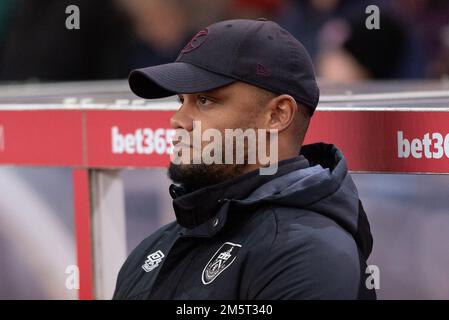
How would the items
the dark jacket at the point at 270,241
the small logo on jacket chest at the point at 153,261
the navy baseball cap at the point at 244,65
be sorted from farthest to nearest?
1. the small logo on jacket chest at the point at 153,261
2. the navy baseball cap at the point at 244,65
3. the dark jacket at the point at 270,241

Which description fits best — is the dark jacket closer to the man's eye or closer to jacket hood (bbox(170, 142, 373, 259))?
jacket hood (bbox(170, 142, 373, 259))

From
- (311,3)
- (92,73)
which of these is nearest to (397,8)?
(311,3)

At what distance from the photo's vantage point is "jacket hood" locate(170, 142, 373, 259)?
1511 mm

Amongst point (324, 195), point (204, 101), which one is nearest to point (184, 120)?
point (204, 101)

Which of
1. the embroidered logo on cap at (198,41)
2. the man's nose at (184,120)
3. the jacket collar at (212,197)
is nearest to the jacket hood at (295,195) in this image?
the jacket collar at (212,197)

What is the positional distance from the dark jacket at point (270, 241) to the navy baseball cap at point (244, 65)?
13cm

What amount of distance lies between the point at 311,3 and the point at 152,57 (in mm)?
711

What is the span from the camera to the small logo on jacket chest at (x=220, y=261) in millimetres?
1493

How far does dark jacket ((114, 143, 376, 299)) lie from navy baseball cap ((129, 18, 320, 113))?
0.13m

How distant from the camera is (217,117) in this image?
5.14ft

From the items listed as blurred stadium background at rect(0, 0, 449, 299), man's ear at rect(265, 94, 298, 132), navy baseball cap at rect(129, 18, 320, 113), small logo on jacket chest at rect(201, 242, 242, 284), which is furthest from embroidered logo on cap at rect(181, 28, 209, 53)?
blurred stadium background at rect(0, 0, 449, 299)

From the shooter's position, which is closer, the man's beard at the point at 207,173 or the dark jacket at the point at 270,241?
the dark jacket at the point at 270,241

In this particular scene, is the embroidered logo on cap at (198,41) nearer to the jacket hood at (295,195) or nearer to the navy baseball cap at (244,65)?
the navy baseball cap at (244,65)

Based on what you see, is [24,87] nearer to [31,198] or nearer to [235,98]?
[31,198]
